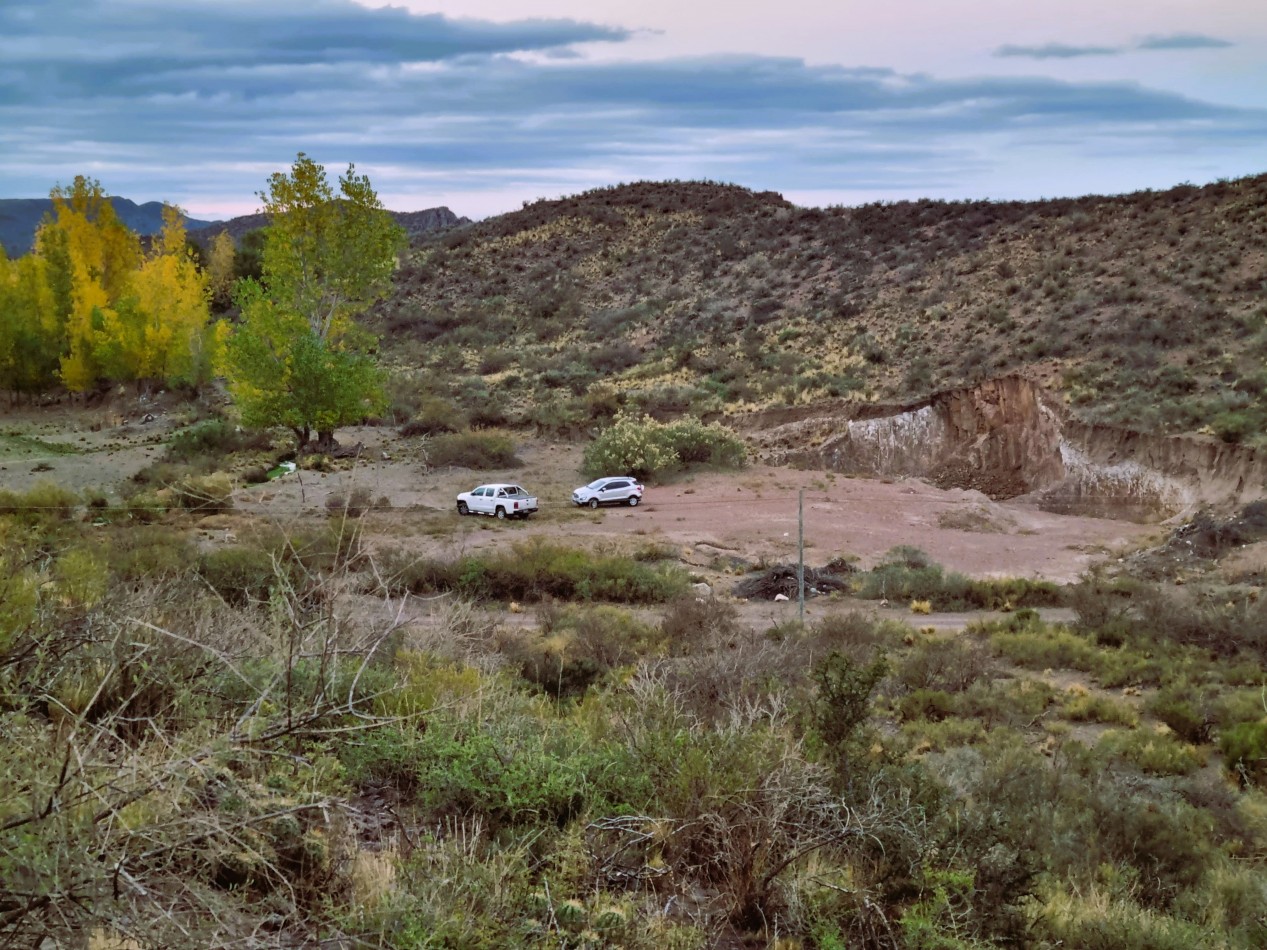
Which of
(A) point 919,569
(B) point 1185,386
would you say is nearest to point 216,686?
(A) point 919,569

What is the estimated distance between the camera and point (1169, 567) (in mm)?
23125

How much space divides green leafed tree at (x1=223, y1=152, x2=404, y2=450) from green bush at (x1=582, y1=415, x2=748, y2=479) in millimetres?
8471

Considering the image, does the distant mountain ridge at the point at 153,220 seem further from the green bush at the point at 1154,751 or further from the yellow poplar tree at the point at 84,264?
the green bush at the point at 1154,751

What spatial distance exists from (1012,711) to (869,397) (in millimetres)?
25792

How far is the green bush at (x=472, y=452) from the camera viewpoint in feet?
116

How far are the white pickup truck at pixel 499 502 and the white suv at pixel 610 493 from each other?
6.33 ft

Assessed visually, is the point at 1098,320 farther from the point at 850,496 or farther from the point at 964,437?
the point at 850,496

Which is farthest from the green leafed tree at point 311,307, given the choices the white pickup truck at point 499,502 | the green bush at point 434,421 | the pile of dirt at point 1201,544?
the pile of dirt at point 1201,544

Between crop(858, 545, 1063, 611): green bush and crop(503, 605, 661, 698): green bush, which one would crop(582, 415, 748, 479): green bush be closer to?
crop(858, 545, 1063, 611): green bush

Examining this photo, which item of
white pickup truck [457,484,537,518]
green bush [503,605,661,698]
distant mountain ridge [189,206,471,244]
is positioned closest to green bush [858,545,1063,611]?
green bush [503,605,661,698]

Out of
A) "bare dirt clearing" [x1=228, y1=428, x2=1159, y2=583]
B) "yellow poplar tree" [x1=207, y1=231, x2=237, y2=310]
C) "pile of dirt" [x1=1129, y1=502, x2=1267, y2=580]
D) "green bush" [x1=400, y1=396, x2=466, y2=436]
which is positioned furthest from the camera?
"yellow poplar tree" [x1=207, y1=231, x2=237, y2=310]

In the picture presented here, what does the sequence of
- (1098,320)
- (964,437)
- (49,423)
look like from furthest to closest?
1. (49,423)
2. (1098,320)
3. (964,437)

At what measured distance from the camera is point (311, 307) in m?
35.8

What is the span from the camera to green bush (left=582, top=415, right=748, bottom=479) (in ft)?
110
